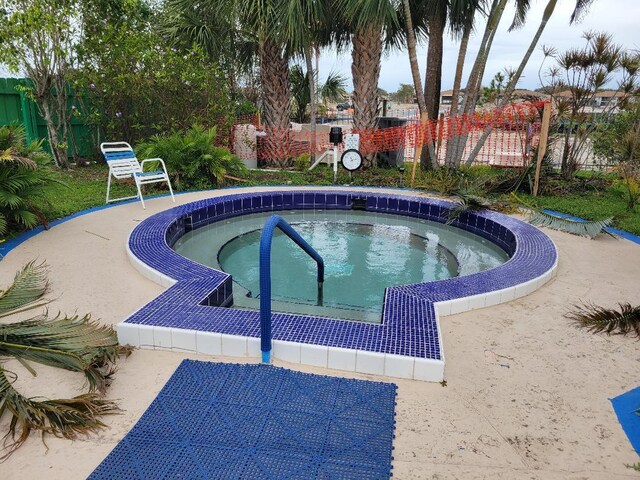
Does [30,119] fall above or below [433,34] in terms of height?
below

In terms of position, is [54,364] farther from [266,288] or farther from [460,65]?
[460,65]

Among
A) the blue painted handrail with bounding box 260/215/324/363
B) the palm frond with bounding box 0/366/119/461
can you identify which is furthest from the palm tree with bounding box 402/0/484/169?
the palm frond with bounding box 0/366/119/461

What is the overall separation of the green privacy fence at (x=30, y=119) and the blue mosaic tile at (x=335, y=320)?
5538 mm

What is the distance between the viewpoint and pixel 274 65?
1070cm

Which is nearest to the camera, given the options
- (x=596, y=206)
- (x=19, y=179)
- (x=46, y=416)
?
(x=46, y=416)

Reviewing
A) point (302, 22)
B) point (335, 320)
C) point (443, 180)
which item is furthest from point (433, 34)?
point (335, 320)

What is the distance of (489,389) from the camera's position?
2.70 m

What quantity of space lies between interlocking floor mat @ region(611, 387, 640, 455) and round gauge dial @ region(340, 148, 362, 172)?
713 centimetres

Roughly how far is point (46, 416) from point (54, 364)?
386 millimetres

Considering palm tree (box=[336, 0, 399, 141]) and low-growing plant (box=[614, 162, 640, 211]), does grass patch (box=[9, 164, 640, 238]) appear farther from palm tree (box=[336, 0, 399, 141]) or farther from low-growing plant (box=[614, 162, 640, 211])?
palm tree (box=[336, 0, 399, 141])

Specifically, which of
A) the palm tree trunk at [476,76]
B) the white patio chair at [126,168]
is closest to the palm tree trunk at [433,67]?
the palm tree trunk at [476,76]

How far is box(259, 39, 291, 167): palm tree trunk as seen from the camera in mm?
10680

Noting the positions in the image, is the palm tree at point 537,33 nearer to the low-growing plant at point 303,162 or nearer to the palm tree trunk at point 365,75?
the palm tree trunk at point 365,75

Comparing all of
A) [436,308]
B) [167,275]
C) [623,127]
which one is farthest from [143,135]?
[623,127]
